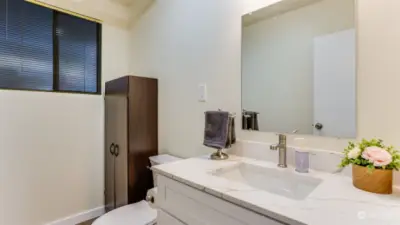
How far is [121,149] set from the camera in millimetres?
1945

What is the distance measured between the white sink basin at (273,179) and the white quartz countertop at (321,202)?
6cm

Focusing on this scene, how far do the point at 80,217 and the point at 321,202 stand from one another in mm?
2324

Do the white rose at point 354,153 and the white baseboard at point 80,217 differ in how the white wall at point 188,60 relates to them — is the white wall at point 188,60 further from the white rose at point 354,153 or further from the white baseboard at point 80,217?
the white baseboard at point 80,217

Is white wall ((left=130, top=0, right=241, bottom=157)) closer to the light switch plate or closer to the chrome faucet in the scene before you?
the light switch plate

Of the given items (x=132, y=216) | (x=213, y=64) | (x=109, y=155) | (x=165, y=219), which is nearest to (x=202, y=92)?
(x=213, y=64)

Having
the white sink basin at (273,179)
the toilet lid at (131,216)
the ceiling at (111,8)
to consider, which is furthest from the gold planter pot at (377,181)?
the ceiling at (111,8)

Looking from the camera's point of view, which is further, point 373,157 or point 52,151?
point 52,151

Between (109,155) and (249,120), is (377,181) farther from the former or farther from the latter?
(109,155)

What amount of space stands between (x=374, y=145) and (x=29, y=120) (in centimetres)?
242

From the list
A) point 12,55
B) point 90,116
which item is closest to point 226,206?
point 90,116

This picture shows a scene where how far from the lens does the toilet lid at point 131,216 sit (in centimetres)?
147

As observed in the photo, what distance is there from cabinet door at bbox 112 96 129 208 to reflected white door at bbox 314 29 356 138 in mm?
1463

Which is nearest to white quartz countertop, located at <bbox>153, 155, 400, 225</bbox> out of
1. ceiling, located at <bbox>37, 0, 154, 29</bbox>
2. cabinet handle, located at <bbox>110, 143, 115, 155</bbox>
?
cabinet handle, located at <bbox>110, 143, 115, 155</bbox>

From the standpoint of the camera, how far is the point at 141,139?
1.95 metres
